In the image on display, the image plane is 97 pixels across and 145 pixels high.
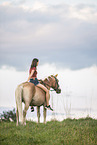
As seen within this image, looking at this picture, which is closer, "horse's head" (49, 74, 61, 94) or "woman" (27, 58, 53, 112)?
"woman" (27, 58, 53, 112)

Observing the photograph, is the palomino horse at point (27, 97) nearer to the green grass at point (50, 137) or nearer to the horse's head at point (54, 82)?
the horse's head at point (54, 82)

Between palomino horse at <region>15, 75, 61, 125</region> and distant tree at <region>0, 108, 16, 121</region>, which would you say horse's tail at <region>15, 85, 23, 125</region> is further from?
distant tree at <region>0, 108, 16, 121</region>

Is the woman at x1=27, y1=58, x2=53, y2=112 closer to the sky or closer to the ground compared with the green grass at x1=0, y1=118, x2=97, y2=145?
closer to the sky

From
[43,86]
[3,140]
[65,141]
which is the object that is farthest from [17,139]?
[43,86]

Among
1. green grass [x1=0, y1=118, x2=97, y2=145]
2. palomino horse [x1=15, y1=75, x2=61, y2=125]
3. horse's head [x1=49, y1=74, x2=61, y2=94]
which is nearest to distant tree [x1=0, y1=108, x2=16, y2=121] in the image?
palomino horse [x1=15, y1=75, x2=61, y2=125]

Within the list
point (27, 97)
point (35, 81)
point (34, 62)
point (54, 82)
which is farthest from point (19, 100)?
point (54, 82)

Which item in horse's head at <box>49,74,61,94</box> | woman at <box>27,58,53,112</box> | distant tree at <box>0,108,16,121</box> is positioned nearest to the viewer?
woman at <box>27,58,53,112</box>

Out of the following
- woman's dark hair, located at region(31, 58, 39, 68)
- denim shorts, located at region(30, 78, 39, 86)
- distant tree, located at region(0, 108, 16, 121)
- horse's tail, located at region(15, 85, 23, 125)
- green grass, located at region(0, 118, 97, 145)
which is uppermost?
woman's dark hair, located at region(31, 58, 39, 68)

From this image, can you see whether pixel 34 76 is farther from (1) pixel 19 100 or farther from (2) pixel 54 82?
(1) pixel 19 100

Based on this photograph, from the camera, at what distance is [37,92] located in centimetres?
1007

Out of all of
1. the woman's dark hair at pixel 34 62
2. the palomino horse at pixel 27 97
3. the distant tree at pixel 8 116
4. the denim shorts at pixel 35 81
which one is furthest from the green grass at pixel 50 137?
the distant tree at pixel 8 116

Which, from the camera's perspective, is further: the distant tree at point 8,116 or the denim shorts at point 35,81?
the distant tree at point 8,116

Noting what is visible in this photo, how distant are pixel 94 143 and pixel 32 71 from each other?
174 inches

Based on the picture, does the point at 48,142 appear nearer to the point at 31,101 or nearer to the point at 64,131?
the point at 64,131
